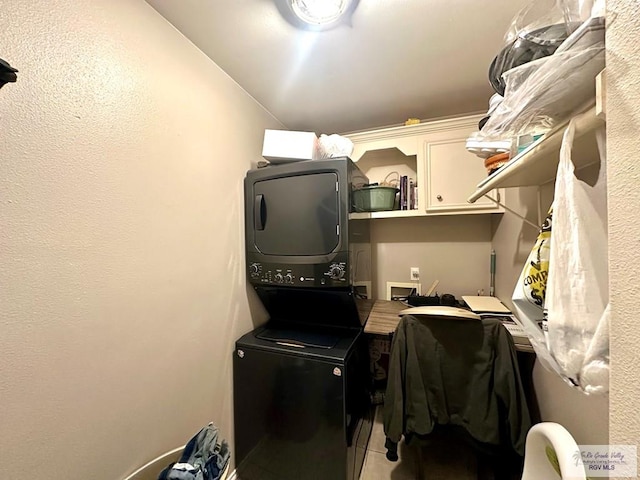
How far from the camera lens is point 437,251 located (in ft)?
6.94

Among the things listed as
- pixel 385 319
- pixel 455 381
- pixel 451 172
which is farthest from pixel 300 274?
pixel 451 172

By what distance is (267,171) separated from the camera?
5.03ft

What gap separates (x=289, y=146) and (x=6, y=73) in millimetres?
1162

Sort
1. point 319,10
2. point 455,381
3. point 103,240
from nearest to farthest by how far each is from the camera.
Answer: point 103,240 → point 319,10 → point 455,381

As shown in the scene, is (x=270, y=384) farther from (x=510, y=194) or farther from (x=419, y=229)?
(x=510, y=194)

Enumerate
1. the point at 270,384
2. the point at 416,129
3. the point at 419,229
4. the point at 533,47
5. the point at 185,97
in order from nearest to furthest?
1. the point at 533,47
2. the point at 185,97
3. the point at 270,384
4. the point at 416,129
5. the point at 419,229

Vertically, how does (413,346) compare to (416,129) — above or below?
below

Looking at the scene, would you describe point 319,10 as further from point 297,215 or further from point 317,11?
point 297,215

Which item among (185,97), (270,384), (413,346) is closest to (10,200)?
(185,97)

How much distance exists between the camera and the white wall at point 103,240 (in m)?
0.67

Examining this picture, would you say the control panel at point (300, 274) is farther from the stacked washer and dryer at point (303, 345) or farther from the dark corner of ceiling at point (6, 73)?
the dark corner of ceiling at point (6, 73)

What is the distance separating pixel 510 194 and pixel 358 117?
3.95 feet

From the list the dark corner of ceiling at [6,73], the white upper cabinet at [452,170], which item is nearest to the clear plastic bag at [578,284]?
the dark corner of ceiling at [6,73]

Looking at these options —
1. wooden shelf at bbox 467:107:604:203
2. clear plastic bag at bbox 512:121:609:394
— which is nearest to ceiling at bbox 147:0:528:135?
wooden shelf at bbox 467:107:604:203
